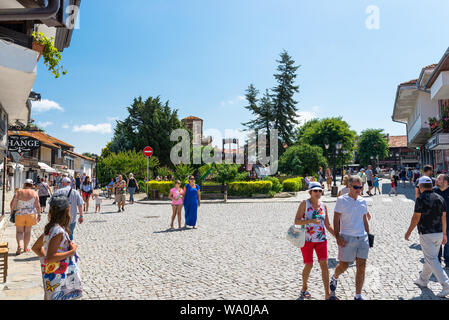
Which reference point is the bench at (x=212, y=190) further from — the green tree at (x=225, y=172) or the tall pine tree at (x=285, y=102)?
the tall pine tree at (x=285, y=102)

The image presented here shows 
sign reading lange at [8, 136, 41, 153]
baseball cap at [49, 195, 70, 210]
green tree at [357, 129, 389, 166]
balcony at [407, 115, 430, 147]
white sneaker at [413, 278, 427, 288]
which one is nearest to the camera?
baseball cap at [49, 195, 70, 210]

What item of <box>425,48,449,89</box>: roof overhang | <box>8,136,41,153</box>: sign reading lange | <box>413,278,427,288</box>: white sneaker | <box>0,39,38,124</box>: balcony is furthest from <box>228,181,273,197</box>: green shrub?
<box>413,278,427,288</box>: white sneaker

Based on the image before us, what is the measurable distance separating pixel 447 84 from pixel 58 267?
18.7 m

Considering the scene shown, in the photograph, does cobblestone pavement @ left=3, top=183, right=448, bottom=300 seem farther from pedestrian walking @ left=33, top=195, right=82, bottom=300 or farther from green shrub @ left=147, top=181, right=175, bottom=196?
green shrub @ left=147, top=181, right=175, bottom=196

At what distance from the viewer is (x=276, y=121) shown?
50.0 meters

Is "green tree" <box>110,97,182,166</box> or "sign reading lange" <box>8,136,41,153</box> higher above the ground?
"green tree" <box>110,97,182,166</box>

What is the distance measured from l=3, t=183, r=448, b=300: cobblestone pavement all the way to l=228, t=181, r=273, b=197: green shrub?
36.7 feet

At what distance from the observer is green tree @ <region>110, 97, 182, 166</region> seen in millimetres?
38781

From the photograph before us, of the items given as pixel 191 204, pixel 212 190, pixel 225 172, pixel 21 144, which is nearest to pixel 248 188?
pixel 225 172

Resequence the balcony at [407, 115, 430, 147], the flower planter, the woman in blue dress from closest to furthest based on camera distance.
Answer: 1. the flower planter
2. the woman in blue dress
3. the balcony at [407, 115, 430, 147]

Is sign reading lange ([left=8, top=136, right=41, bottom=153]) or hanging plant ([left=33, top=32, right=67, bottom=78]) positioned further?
sign reading lange ([left=8, top=136, right=41, bottom=153])

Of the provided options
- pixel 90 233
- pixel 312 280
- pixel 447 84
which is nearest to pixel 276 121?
pixel 447 84
